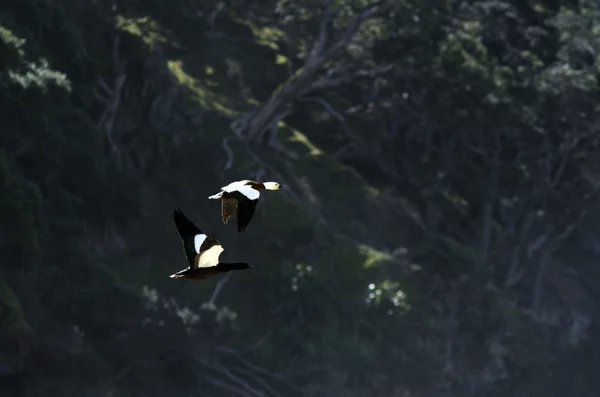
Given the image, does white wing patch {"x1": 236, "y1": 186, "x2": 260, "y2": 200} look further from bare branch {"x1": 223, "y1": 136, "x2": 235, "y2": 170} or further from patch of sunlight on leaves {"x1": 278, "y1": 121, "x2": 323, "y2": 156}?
patch of sunlight on leaves {"x1": 278, "y1": 121, "x2": 323, "y2": 156}

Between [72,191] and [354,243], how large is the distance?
501 inches

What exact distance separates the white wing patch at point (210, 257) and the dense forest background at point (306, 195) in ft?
80.8

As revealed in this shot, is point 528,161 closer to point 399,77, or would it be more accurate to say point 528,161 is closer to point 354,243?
point 399,77

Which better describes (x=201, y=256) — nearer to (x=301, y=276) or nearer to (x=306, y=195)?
(x=301, y=276)

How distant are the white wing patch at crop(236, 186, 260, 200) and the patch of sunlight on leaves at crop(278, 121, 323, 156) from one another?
45.1 meters

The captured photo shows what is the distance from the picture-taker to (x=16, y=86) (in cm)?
3938

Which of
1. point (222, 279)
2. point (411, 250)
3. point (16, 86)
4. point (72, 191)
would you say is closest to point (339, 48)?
point (411, 250)

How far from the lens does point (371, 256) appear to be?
2082 inches

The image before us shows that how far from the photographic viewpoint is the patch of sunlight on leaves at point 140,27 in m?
51.2

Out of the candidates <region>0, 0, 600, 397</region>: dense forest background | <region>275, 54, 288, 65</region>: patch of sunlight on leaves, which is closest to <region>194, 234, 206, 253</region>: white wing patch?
<region>0, 0, 600, 397</region>: dense forest background

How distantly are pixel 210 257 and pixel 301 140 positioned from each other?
4723 centimetres

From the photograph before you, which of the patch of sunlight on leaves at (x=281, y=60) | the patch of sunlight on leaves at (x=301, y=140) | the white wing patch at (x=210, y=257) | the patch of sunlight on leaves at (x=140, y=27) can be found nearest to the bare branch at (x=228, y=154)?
the patch of sunlight on leaves at (x=140, y=27)

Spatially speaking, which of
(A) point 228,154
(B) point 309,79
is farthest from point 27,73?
(B) point 309,79

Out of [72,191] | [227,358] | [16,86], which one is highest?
[16,86]
